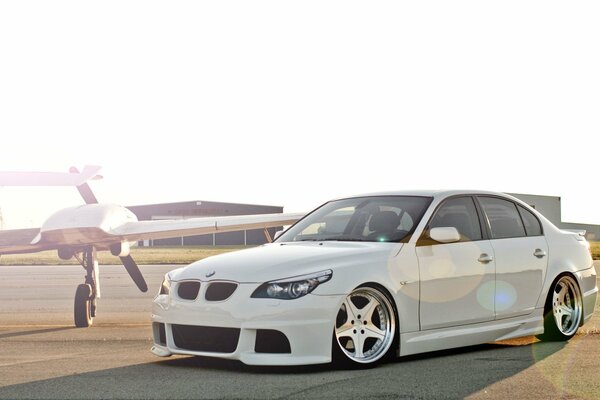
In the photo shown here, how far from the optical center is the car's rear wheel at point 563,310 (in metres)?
9.45

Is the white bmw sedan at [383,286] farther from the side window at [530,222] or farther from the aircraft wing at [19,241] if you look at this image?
the aircraft wing at [19,241]

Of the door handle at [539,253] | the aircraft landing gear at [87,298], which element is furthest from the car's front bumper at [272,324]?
the aircraft landing gear at [87,298]

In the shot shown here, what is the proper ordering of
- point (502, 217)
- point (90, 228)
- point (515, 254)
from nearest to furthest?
point (515, 254)
point (502, 217)
point (90, 228)

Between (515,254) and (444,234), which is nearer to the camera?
(444,234)

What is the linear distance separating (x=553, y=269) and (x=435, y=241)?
6.09 ft

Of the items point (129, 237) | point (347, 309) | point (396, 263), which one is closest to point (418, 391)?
point (347, 309)

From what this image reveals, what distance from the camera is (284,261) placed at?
758 centimetres

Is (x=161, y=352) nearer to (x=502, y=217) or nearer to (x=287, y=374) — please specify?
(x=287, y=374)

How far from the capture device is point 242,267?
762 cm

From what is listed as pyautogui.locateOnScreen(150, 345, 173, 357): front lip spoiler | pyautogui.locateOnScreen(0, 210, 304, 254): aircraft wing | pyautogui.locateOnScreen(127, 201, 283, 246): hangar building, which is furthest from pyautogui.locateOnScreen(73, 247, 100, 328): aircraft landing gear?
pyautogui.locateOnScreen(127, 201, 283, 246): hangar building

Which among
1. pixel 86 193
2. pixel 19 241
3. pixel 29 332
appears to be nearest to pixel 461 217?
pixel 29 332

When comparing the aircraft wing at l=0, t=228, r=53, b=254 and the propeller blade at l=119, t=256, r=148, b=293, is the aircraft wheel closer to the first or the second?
the aircraft wing at l=0, t=228, r=53, b=254

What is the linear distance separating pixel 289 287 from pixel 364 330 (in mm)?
791

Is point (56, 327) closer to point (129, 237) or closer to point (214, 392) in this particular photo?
point (129, 237)
